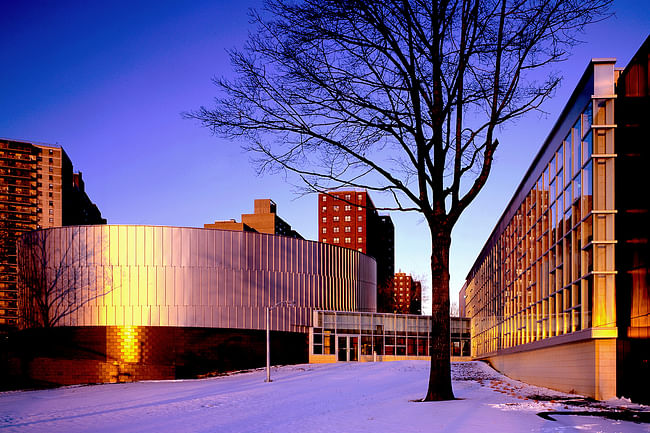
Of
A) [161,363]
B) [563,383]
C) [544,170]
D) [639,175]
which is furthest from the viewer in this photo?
[161,363]

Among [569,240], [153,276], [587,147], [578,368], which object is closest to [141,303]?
[153,276]

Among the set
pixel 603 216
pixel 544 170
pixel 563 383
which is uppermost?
pixel 544 170

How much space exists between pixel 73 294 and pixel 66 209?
11333 centimetres

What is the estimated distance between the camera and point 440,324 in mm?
18359

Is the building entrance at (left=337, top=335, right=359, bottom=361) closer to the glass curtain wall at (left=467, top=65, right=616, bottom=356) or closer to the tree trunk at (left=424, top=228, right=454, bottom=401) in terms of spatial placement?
the glass curtain wall at (left=467, top=65, right=616, bottom=356)

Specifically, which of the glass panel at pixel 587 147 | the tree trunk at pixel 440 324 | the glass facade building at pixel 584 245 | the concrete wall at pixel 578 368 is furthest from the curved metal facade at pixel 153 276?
the glass panel at pixel 587 147

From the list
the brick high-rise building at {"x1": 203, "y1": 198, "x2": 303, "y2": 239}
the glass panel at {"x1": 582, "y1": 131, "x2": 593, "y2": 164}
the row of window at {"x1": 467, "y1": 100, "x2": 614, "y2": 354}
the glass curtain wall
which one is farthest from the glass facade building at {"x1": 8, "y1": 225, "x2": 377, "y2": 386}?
the brick high-rise building at {"x1": 203, "y1": 198, "x2": 303, "y2": 239}

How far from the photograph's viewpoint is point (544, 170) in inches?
1011

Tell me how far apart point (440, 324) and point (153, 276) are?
36.1 metres

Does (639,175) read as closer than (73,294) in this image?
Yes

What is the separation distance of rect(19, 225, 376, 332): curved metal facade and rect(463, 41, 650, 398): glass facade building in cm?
2829

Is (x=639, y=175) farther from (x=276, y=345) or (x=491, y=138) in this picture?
(x=276, y=345)

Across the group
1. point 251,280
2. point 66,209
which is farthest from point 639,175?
point 66,209

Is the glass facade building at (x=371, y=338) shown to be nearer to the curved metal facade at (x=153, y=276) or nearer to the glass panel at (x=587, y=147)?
the curved metal facade at (x=153, y=276)
